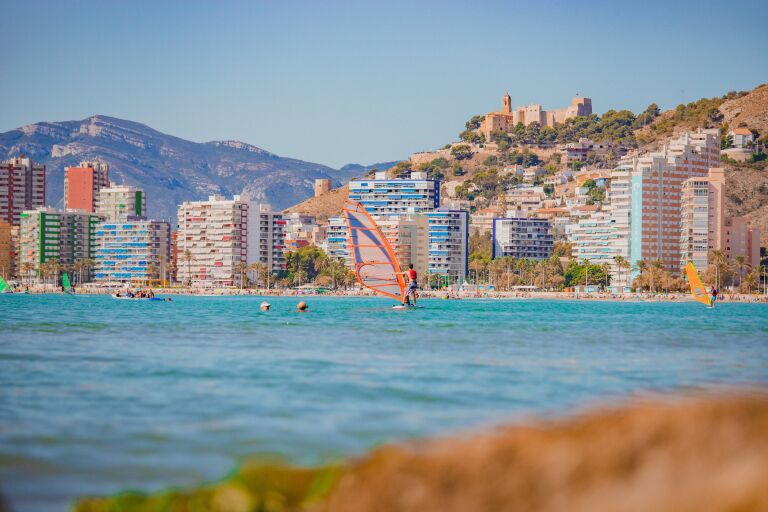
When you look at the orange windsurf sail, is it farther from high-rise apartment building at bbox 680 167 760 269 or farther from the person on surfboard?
high-rise apartment building at bbox 680 167 760 269

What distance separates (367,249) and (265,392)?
53.3 m

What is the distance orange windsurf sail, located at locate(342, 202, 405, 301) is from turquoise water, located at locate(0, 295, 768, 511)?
1256 inches

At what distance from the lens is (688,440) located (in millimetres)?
7035

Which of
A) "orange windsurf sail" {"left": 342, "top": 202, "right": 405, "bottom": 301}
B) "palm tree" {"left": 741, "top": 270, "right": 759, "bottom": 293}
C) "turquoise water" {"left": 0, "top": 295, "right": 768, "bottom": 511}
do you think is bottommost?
"turquoise water" {"left": 0, "top": 295, "right": 768, "bottom": 511}

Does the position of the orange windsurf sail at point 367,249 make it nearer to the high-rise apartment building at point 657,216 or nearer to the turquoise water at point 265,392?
the turquoise water at point 265,392

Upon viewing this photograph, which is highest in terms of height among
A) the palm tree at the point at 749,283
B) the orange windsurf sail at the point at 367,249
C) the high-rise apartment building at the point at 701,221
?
the high-rise apartment building at the point at 701,221

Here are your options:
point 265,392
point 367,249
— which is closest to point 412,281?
point 367,249

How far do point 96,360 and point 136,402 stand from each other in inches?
409

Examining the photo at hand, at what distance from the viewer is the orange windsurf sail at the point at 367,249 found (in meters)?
72.8

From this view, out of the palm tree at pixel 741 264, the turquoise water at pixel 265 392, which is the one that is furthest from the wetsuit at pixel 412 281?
the palm tree at pixel 741 264

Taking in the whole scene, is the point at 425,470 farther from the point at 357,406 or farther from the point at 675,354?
the point at 675,354

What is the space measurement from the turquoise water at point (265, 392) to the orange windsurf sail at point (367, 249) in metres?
31.9

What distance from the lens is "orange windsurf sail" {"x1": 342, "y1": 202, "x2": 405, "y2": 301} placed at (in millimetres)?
72750

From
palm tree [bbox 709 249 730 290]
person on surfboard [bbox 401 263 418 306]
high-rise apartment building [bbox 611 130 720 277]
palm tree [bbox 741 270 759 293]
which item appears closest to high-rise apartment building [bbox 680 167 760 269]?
high-rise apartment building [bbox 611 130 720 277]
